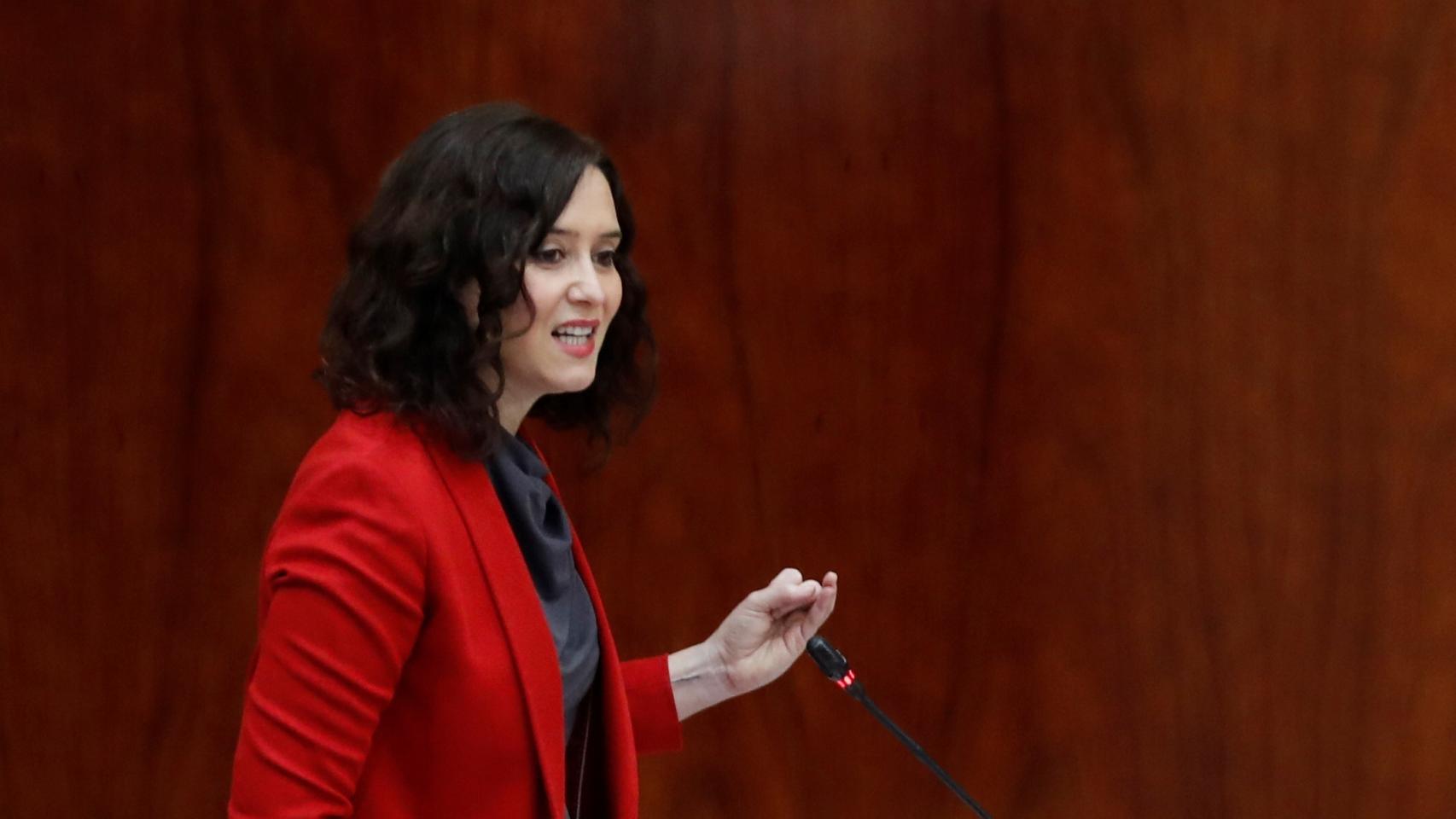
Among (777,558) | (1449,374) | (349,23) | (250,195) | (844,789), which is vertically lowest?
(844,789)

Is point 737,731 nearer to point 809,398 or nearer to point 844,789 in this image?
point 844,789

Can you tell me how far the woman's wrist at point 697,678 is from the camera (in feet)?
2.64

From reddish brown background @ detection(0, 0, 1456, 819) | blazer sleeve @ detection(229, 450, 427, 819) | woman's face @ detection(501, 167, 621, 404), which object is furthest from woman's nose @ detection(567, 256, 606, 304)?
reddish brown background @ detection(0, 0, 1456, 819)

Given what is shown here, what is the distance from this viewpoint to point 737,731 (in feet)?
3.85

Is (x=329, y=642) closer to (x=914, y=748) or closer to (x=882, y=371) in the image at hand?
(x=914, y=748)

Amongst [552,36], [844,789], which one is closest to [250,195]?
[552,36]

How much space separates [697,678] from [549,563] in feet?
0.50

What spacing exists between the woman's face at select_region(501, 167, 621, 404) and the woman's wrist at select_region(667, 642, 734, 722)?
18 cm

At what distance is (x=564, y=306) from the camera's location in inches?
26.4

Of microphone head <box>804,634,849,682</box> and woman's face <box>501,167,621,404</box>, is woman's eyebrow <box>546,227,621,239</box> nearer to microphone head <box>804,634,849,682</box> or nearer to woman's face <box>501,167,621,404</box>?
woman's face <box>501,167,621,404</box>

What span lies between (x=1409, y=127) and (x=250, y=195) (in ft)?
2.61

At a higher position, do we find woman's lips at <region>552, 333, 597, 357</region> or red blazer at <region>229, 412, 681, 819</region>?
woman's lips at <region>552, 333, 597, 357</region>

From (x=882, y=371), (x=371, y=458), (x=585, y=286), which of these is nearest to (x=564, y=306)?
(x=585, y=286)

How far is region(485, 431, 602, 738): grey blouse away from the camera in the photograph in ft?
2.23
